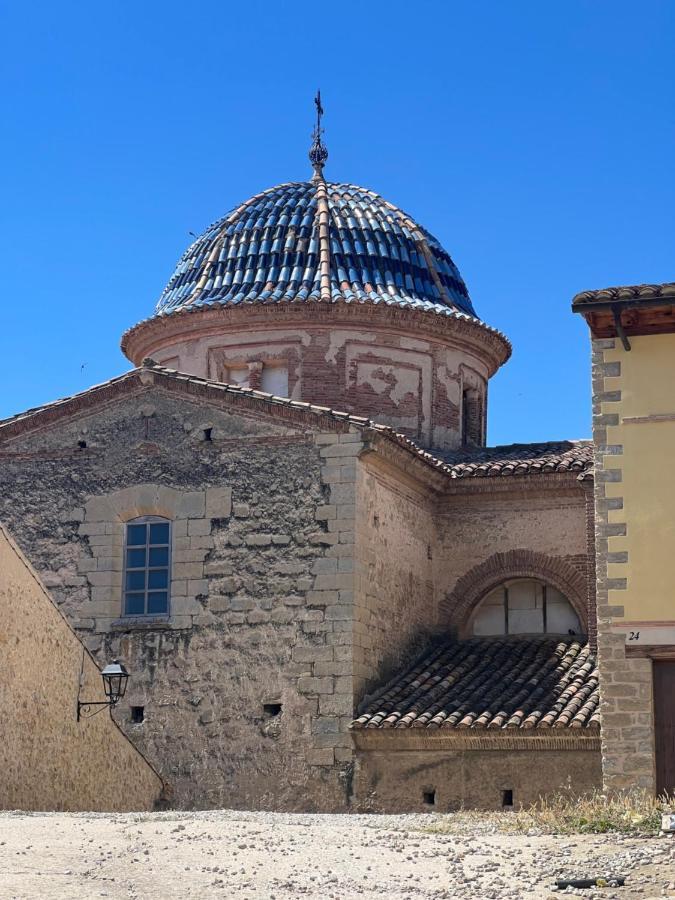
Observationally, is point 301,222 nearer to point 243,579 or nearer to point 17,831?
point 243,579

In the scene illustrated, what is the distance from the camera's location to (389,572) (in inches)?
791

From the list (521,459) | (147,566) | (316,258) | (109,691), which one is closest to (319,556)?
(147,566)

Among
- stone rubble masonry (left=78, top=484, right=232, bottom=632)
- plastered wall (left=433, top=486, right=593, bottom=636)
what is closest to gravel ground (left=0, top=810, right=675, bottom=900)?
stone rubble masonry (left=78, top=484, right=232, bottom=632)

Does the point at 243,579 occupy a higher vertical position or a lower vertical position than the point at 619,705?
higher

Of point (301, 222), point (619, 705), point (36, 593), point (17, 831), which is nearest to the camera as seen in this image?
point (17, 831)

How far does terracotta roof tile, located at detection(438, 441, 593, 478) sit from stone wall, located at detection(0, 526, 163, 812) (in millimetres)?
7087

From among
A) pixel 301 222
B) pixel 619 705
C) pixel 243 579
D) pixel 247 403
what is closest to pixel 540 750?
pixel 619 705

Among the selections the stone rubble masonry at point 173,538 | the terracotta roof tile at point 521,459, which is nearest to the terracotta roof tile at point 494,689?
the terracotta roof tile at point 521,459

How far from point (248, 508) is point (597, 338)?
525 cm

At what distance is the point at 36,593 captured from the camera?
14758mm

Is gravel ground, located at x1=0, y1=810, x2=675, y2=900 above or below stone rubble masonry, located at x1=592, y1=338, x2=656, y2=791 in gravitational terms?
below

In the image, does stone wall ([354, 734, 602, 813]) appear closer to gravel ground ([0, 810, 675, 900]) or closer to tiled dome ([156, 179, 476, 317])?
gravel ground ([0, 810, 675, 900])

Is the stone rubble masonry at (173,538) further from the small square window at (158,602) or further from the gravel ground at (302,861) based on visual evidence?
the gravel ground at (302,861)

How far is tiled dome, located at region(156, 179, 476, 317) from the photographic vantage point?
23516 mm
